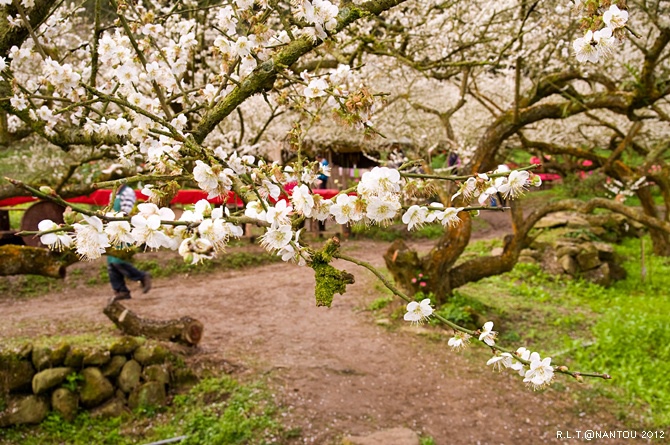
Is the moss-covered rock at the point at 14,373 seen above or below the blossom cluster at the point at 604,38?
below

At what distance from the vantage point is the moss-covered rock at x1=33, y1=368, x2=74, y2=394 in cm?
391

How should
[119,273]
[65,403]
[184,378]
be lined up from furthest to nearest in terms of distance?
[119,273]
[184,378]
[65,403]

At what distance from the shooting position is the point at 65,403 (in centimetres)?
394

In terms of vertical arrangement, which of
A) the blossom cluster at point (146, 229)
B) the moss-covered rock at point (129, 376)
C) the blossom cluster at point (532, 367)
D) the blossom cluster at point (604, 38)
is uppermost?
the blossom cluster at point (604, 38)

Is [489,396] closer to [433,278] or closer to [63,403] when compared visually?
[433,278]

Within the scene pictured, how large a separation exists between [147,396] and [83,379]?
21.4 inches

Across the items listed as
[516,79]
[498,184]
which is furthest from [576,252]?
[498,184]

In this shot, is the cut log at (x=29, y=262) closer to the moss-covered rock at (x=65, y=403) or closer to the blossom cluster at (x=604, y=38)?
the moss-covered rock at (x=65, y=403)

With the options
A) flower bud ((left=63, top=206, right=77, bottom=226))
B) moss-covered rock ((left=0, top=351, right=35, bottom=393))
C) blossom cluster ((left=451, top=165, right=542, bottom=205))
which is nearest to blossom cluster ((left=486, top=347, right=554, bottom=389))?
blossom cluster ((left=451, top=165, right=542, bottom=205))

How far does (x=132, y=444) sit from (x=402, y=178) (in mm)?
3279

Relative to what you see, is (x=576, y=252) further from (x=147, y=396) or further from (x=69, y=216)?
(x=69, y=216)

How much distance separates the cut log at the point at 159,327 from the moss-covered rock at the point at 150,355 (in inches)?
20.6

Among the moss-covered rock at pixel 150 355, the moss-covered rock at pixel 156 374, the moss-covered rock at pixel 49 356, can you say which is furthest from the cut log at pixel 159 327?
the moss-covered rock at pixel 49 356

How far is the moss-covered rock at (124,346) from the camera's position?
14.1ft
